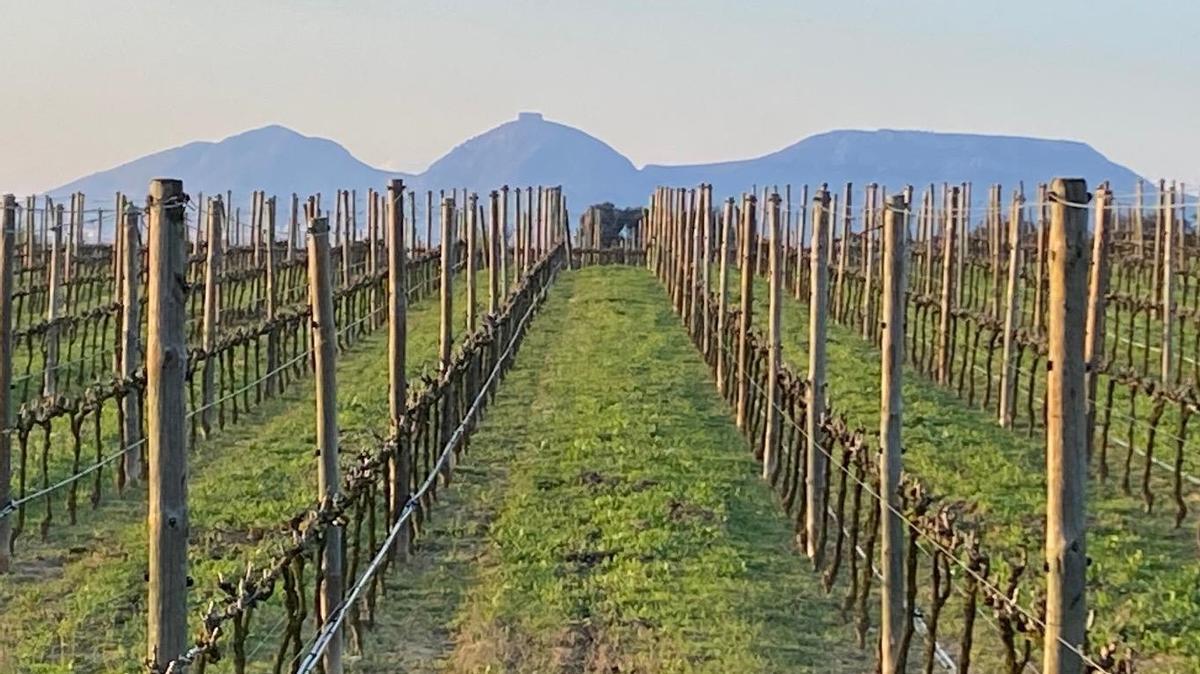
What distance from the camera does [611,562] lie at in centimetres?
933

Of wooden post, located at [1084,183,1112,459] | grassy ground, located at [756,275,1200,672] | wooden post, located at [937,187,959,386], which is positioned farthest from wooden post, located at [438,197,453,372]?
wooden post, located at [1084,183,1112,459]

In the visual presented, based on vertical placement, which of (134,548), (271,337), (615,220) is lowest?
(134,548)

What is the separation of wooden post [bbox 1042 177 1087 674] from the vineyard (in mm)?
11

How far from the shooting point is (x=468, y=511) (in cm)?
1102

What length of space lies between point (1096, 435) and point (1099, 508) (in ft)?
10.7

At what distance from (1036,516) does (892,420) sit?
11.3 feet

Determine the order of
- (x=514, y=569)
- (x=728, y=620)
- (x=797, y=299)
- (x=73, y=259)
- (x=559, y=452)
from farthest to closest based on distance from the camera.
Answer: (x=797, y=299)
(x=73, y=259)
(x=559, y=452)
(x=514, y=569)
(x=728, y=620)

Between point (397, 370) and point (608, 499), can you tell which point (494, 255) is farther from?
point (397, 370)

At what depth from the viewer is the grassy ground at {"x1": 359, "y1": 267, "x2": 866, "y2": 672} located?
780 cm

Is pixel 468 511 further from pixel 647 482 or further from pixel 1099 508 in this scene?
pixel 1099 508

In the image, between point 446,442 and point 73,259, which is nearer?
point 446,442

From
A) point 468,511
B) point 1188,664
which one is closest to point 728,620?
point 1188,664

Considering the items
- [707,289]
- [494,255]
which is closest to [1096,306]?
[707,289]

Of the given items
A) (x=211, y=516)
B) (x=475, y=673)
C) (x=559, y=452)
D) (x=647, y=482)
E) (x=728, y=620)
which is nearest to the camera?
(x=475, y=673)
